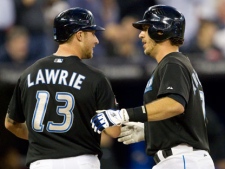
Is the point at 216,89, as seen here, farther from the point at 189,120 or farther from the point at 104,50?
the point at 189,120

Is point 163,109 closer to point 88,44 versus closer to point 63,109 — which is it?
point 63,109

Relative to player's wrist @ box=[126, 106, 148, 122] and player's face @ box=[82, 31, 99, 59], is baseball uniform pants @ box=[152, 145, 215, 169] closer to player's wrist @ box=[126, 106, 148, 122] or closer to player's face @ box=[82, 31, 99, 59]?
player's wrist @ box=[126, 106, 148, 122]

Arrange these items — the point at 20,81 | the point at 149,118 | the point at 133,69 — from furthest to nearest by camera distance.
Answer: the point at 133,69
the point at 20,81
the point at 149,118

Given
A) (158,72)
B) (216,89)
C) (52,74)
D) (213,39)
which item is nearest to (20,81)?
(52,74)

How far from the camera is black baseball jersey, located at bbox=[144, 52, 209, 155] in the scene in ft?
17.8

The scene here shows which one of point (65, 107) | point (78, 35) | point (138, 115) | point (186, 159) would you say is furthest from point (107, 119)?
point (78, 35)

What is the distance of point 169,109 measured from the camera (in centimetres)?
525

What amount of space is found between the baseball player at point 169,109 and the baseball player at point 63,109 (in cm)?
26

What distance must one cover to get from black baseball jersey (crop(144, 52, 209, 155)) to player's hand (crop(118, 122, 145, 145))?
376mm

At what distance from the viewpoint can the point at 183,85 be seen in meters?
5.36

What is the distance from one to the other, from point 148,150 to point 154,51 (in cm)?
84

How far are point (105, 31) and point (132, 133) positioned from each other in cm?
429

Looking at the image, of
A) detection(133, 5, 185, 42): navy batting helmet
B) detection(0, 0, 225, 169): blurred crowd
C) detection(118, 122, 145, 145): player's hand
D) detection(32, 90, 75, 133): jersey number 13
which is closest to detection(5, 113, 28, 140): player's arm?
detection(32, 90, 75, 133): jersey number 13

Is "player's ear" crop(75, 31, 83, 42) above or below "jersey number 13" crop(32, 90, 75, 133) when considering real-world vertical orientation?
above
